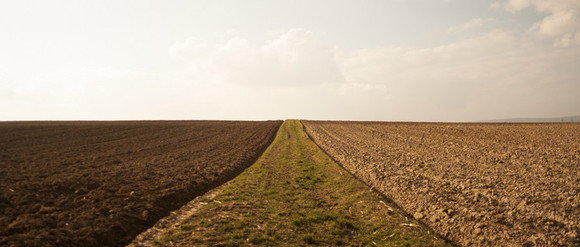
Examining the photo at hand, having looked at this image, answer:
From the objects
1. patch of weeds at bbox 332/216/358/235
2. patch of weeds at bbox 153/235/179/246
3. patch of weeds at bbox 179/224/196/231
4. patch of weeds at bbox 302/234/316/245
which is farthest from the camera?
patch of weeds at bbox 179/224/196/231

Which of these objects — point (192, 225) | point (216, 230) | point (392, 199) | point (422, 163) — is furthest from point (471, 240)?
point (422, 163)

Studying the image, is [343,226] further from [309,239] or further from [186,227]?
[186,227]

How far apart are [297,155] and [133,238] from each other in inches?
667

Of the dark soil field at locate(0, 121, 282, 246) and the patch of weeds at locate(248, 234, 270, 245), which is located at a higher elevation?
the dark soil field at locate(0, 121, 282, 246)

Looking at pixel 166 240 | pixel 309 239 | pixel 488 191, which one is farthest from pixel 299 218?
pixel 488 191

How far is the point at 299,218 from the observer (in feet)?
Result: 32.4

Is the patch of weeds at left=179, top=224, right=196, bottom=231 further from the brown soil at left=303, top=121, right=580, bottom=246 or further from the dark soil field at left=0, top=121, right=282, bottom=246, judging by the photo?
the brown soil at left=303, top=121, right=580, bottom=246

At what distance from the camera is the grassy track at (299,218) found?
8.21 m

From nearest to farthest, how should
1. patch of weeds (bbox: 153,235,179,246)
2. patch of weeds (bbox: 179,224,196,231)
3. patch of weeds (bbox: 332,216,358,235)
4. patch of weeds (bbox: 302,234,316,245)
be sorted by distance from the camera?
patch of weeds (bbox: 153,235,179,246) < patch of weeds (bbox: 302,234,316,245) < patch of weeds (bbox: 332,216,358,235) < patch of weeds (bbox: 179,224,196,231)

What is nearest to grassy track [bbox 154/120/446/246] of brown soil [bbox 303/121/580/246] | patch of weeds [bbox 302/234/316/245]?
patch of weeds [bbox 302/234/316/245]

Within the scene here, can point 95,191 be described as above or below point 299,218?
above

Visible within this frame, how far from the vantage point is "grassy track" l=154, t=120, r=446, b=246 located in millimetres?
8211

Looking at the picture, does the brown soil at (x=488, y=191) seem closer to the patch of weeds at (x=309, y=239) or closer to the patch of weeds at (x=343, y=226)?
the patch of weeds at (x=343, y=226)

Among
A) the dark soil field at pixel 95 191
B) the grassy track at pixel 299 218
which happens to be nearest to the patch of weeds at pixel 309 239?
the grassy track at pixel 299 218
